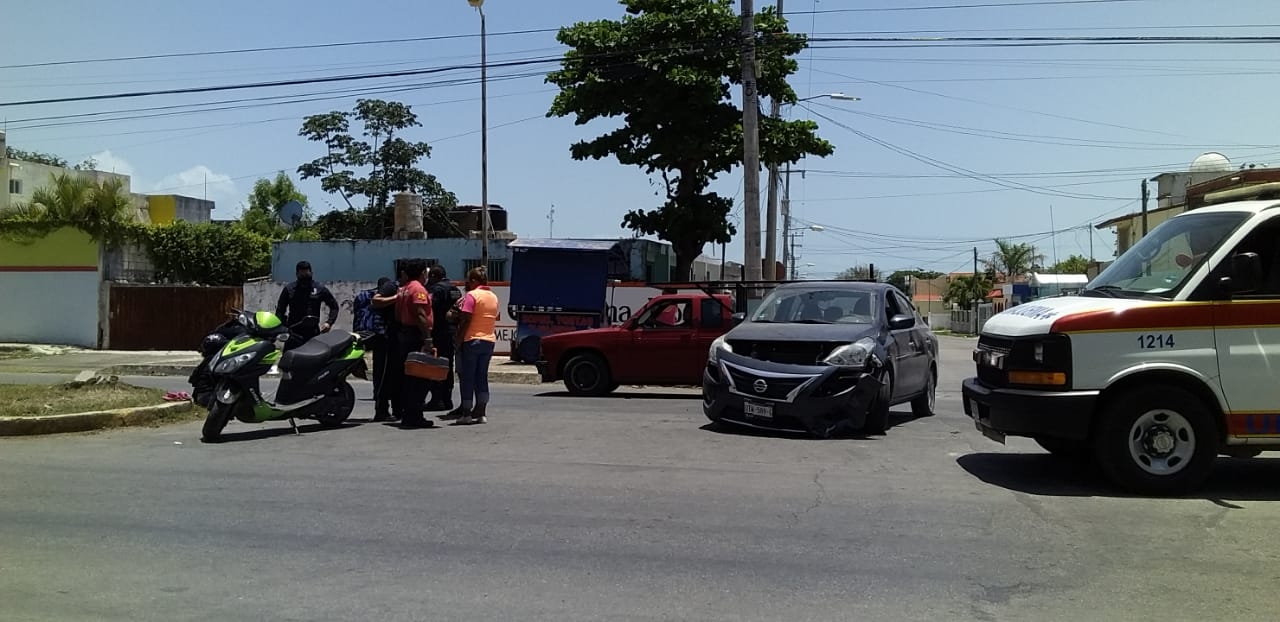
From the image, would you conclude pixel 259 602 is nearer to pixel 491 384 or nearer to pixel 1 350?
pixel 491 384

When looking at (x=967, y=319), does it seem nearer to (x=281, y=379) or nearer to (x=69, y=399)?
(x=281, y=379)

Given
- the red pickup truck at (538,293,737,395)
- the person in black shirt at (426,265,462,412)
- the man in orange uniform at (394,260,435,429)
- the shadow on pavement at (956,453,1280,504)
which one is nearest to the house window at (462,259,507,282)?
the red pickup truck at (538,293,737,395)

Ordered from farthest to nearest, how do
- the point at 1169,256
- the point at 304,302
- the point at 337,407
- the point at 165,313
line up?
the point at 165,313 < the point at 304,302 < the point at 337,407 < the point at 1169,256

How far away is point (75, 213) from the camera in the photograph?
2691cm

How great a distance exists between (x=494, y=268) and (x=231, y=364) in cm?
2139

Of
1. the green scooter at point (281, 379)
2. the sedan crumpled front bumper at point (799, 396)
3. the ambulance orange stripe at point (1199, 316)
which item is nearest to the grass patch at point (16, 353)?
the green scooter at point (281, 379)

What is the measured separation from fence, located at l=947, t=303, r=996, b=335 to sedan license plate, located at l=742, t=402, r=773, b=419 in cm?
5119

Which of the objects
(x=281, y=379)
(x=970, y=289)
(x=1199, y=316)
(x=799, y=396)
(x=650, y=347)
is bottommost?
(x=799, y=396)

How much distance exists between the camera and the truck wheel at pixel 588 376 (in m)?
15.3

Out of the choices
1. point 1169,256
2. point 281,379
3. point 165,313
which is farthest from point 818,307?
point 165,313

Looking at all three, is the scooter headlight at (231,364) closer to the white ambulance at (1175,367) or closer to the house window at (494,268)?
the white ambulance at (1175,367)

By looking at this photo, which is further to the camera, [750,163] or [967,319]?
[967,319]

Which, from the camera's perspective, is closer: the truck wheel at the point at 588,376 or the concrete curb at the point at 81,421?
the concrete curb at the point at 81,421

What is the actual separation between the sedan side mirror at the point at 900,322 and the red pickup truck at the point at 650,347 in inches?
158
